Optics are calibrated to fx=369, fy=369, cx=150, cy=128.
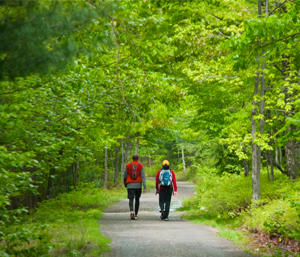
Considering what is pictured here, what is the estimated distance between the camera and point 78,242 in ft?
23.8

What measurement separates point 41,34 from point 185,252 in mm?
5172

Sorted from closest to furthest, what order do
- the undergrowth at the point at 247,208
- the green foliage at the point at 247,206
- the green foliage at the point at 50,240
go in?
the green foliage at the point at 50,240 → the undergrowth at the point at 247,208 → the green foliage at the point at 247,206

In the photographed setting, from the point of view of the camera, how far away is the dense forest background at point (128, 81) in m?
4.34

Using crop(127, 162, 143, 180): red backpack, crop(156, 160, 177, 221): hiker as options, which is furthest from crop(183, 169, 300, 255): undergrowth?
crop(127, 162, 143, 180): red backpack

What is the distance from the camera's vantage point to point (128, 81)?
952 cm

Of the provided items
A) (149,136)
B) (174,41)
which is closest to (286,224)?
(174,41)

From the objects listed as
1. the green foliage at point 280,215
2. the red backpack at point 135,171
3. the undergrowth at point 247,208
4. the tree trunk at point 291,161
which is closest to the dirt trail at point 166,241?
the undergrowth at point 247,208

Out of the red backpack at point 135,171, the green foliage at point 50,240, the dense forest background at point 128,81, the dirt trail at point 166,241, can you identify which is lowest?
the dirt trail at point 166,241

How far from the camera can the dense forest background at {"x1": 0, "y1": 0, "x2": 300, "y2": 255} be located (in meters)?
4.34

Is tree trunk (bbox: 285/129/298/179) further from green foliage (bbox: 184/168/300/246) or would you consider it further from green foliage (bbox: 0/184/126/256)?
green foliage (bbox: 0/184/126/256)

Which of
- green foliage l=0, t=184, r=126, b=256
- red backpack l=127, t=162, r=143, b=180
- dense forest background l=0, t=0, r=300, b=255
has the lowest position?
green foliage l=0, t=184, r=126, b=256

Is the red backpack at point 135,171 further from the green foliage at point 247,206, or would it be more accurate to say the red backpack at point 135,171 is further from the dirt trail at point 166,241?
the green foliage at point 247,206

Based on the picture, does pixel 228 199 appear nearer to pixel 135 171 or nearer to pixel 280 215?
pixel 135 171

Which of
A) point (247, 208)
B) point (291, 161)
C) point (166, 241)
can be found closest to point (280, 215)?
point (166, 241)
